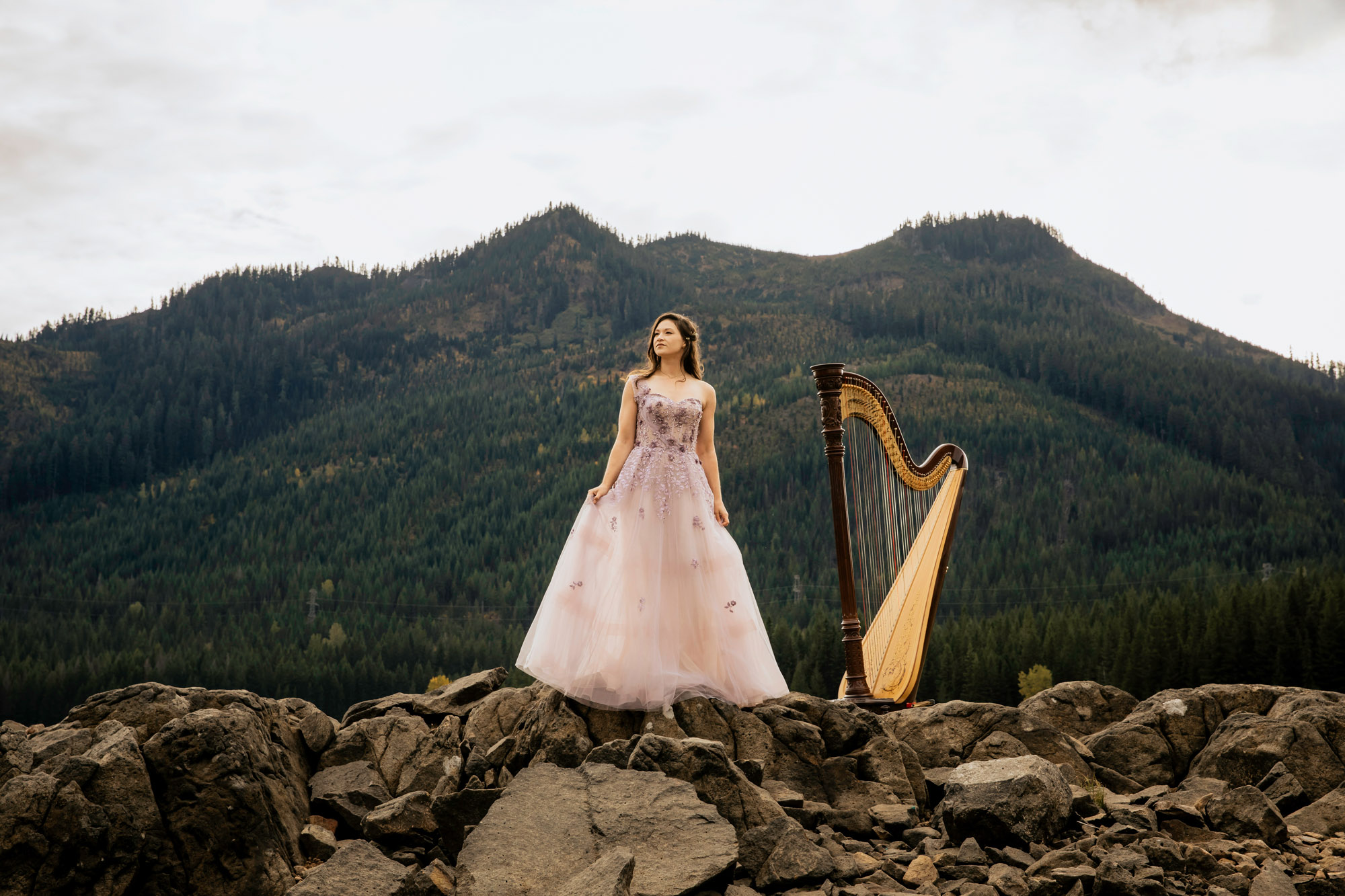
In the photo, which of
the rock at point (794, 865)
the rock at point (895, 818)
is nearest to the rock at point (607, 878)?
the rock at point (794, 865)

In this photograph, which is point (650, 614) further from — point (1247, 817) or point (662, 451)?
point (1247, 817)

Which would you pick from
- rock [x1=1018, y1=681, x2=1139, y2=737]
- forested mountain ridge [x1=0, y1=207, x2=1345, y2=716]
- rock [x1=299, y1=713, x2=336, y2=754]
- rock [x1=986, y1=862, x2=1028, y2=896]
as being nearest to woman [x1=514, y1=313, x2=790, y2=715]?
rock [x1=299, y1=713, x2=336, y2=754]

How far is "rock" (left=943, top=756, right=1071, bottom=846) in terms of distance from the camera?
20.7 ft

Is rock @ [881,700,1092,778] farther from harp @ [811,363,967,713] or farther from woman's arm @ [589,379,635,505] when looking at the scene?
woman's arm @ [589,379,635,505]

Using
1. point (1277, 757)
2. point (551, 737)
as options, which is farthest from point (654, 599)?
point (1277, 757)

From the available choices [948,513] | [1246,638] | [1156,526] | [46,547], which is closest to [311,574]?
[46,547]

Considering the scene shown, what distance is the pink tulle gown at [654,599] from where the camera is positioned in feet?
24.1

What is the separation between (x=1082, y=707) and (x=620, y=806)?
19.8ft

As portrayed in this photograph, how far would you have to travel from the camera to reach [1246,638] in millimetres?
43250

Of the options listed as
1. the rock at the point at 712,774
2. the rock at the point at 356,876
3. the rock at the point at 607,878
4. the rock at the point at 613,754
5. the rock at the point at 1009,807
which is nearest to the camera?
the rock at the point at 607,878

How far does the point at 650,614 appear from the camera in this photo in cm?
753

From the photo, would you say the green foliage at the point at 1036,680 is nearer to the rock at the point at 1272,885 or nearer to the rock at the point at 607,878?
the rock at the point at 1272,885

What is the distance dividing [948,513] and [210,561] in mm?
158205

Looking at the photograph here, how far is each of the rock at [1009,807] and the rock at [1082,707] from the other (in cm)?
369
